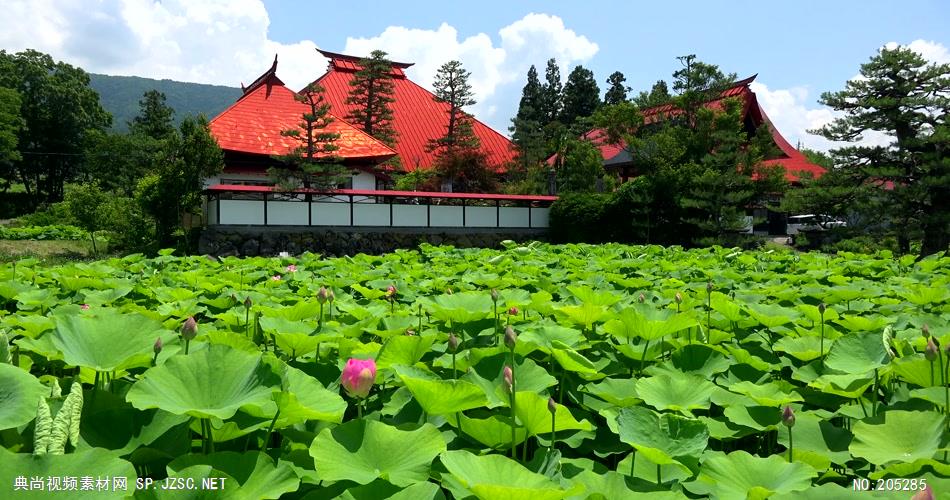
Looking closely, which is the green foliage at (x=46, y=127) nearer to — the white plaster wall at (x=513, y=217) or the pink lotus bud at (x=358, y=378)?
the white plaster wall at (x=513, y=217)

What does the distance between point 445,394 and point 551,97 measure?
1404 inches

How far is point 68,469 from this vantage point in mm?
604

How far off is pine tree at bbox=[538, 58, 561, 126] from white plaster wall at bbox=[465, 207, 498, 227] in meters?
19.7

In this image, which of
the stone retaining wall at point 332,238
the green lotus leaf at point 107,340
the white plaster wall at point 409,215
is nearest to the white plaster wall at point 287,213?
the stone retaining wall at point 332,238

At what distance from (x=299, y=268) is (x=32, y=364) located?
7.29ft

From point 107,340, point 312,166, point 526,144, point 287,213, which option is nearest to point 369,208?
point 312,166

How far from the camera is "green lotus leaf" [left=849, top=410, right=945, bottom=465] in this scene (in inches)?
33.5

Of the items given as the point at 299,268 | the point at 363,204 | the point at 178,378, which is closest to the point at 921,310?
the point at 178,378

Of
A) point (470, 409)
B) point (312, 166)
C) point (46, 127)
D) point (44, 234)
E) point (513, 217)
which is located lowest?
point (44, 234)

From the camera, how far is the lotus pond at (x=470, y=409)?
2.25ft

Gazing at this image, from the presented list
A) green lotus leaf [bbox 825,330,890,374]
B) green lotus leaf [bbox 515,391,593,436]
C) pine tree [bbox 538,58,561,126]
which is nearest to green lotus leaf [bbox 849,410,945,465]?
green lotus leaf [bbox 825,330,890,374]

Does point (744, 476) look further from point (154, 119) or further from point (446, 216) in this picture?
point (154, 119)

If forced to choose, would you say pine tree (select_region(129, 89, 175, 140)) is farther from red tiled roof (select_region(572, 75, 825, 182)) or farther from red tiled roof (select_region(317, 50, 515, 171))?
red tiled roof (select_region(572, 75, 825, 182))

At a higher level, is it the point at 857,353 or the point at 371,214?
the point at 371,214
